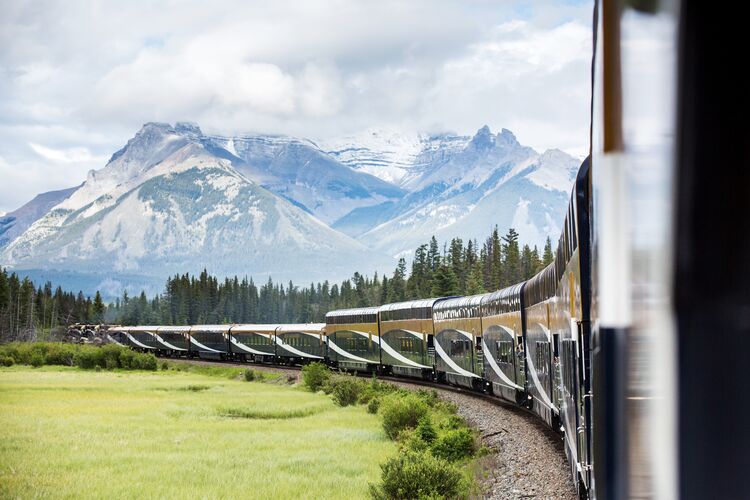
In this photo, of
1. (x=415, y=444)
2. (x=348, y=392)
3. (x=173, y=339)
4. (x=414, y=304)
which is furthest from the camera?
(x=173, y=339)

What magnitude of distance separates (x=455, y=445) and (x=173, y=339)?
70553 millimetres

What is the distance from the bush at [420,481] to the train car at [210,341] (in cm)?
6089

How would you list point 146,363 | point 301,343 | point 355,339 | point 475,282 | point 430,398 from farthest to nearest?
point 475,282, point 146,363, point 301,343, point 355,339, point 430,398

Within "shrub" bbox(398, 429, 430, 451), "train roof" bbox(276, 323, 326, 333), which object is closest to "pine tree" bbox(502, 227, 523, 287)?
"train roof" bbox(276, 323, 326, 333)

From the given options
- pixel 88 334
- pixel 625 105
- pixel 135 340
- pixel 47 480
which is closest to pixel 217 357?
pixel 135 340

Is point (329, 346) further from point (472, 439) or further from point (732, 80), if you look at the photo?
point (732, 80)

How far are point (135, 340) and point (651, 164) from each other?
324ft

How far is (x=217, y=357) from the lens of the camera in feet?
271

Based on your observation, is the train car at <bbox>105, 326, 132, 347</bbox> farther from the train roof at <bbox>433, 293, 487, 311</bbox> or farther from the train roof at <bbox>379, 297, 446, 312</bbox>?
the train roof at <bbox>433, 293, 487, 311</bbox>

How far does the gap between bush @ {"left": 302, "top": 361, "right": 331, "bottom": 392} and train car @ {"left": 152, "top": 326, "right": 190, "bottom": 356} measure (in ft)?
133

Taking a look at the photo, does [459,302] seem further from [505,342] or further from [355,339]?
[355,339]

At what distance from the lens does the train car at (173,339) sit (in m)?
85.5

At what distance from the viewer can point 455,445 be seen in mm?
20797

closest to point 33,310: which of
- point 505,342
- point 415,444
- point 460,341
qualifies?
point 460,341
